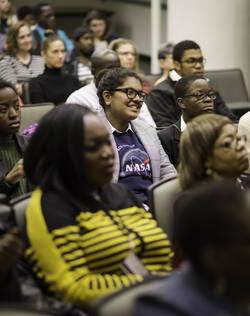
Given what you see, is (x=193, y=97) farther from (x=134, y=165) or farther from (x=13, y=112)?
(x=13, y=112)

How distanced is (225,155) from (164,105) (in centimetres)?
220

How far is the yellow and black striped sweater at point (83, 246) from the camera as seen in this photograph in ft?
5.35

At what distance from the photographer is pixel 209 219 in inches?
48.9

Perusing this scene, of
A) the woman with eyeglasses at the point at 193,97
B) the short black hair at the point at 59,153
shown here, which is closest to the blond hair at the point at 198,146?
the short black hair at the point at 59,153

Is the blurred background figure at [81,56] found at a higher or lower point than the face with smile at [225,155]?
lower

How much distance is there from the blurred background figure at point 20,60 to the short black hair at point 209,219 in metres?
4.38

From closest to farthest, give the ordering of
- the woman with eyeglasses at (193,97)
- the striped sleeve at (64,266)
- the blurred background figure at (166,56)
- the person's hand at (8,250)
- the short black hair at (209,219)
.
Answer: the short black hair at (209,219), the person's hand at (8,250), the striped sleeve at (64,266), the woman with eyeglasses at (193,97), the blurred background figure at (166,56)

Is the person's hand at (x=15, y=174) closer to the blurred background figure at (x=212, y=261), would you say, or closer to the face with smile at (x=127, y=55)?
the blurred background figure at (x=212, y=261)

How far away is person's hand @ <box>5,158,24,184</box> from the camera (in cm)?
247

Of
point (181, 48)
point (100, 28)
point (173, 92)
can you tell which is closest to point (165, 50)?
point (181, 48)

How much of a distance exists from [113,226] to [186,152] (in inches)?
18.7

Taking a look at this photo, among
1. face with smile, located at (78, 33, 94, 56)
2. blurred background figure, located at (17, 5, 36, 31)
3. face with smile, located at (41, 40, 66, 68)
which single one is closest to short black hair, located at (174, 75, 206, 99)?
face with smile, located at (41, 40, 66, 68)

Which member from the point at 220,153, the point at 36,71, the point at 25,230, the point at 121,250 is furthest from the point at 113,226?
the point at 36,71

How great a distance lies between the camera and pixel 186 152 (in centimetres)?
210
